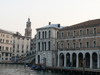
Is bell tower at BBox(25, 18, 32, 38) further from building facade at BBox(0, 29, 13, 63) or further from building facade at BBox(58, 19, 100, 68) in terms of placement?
building facade at BBox(58, 19, 100, 68)

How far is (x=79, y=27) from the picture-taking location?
194 feet

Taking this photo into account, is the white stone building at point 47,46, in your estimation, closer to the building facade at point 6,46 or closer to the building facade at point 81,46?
the building facade at point 81,46

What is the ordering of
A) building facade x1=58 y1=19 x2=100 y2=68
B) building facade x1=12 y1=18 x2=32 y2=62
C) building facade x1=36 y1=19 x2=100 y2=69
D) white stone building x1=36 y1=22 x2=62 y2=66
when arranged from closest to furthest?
building facade x1=58 y1=19 x2=100 y2=68 < building facade x1=36 y1=19 x2=100 y2=69 < white stone building x1=36 y1=22 x2=62 y2=66 < building facade x1=12 y1=18 x2=32 y2=62

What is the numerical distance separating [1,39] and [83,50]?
1924 inches

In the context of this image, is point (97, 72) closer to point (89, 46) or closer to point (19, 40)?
point (89, 46)

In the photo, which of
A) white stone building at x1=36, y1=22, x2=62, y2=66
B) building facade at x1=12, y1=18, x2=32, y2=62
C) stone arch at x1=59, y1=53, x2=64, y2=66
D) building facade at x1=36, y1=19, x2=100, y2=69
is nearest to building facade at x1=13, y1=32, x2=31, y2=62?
building facade at x1=12, y1=18, x2=32, y2=62

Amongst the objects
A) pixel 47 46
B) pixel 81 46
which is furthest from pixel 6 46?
pixel 81 46

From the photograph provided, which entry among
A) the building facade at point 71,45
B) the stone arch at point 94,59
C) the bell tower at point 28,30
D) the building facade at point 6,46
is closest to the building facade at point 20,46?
the building facade at point 6,46

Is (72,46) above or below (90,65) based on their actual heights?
above

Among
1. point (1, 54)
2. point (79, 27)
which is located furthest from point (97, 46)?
point (1, 54)

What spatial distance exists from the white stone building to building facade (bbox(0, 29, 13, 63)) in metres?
28.9

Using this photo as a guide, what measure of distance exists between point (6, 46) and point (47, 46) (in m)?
35.6

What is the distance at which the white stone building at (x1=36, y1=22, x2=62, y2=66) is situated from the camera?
6475 cm

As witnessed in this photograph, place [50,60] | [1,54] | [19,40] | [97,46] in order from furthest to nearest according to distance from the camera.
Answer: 1. [19,40]
2. [1,54]
3. [50,60]
4. [97,46]
